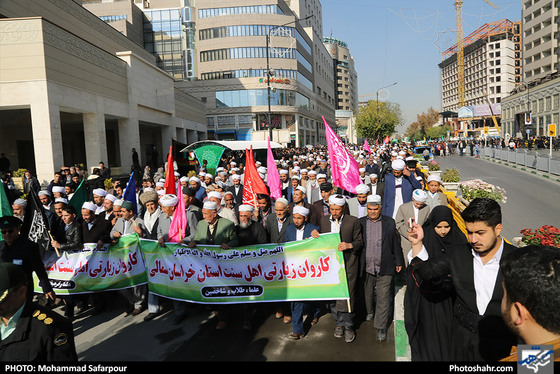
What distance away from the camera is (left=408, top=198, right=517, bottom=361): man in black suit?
2.64m

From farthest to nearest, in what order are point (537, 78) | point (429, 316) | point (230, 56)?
1. point (537, 78)
2. point (230, 56)
3. point (429, 316)

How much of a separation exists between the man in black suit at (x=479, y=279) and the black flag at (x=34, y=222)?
5352 mm

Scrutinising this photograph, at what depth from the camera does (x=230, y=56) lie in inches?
2479

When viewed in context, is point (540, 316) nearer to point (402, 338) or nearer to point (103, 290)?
point (402, 338)

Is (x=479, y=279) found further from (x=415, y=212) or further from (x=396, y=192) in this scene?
(x=396, y=192)

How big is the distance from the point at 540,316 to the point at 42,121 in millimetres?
20203

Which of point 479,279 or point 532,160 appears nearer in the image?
point 479,279

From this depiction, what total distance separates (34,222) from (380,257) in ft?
16.3

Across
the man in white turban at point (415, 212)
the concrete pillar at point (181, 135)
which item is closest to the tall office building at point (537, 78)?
the concrete pillar at point (181, 135)

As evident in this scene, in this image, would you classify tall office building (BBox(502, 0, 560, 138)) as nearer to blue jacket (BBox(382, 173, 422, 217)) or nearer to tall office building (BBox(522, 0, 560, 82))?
tall office building (BBox(522, 0, 560, 82))

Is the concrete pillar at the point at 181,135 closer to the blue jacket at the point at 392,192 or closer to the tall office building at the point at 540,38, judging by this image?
the blue jacket at the point at 392,192

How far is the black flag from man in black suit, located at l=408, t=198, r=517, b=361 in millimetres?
5352

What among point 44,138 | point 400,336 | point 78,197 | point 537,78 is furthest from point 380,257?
point 537,78

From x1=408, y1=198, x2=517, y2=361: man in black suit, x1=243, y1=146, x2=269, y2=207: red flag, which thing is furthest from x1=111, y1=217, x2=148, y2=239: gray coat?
x1=408, y1=198, x2=517, y2=361: man in black suit
